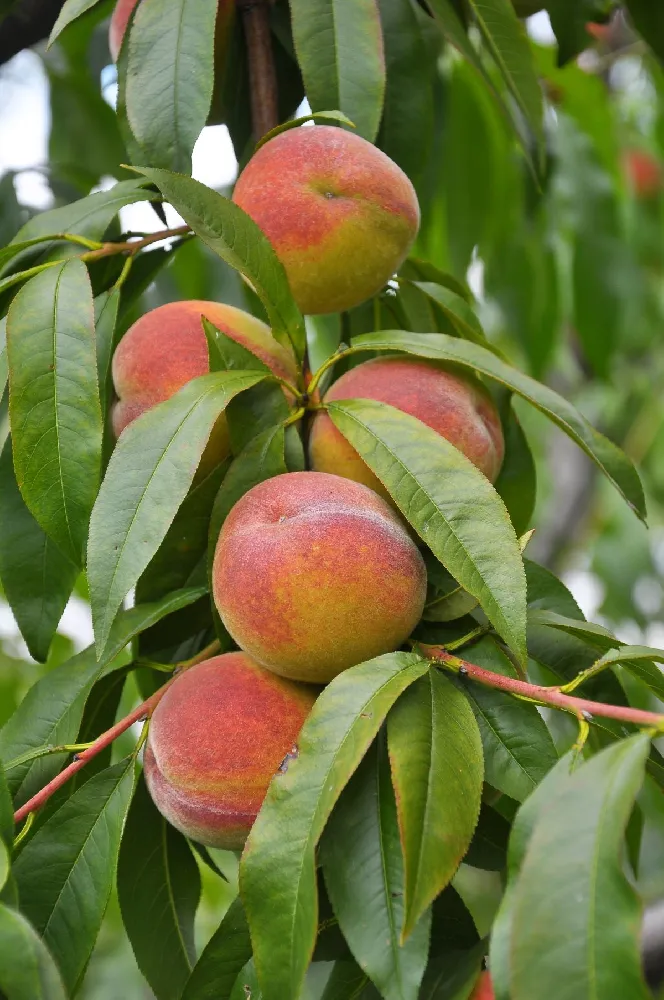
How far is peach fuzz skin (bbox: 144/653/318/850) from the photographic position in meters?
0.76

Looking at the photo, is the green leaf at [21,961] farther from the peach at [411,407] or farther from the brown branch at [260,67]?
the brown branch at [260,67]

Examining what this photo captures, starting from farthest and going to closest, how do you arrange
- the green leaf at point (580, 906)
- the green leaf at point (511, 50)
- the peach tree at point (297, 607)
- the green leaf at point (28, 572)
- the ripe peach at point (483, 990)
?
the green leaf at point (511, 50), the green leaf at point (28, 572), the ripe peach at point (483, 990), the peach tree at point (297, 607), the green leaf at point (580, 906)

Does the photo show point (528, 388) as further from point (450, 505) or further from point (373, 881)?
point (373, 881)

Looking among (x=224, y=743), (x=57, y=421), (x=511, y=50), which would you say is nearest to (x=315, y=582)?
(x=224, y=743)

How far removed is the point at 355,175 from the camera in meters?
0.91

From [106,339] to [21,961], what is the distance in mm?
555

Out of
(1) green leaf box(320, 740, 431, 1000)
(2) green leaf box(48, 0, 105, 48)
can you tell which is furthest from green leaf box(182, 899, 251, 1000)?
(2) green leaf box(48, 0, 105, 48)

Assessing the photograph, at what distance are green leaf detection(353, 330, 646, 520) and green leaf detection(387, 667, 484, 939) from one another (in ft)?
0.83

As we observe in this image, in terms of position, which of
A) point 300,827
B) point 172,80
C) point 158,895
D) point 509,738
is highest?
point 172,80

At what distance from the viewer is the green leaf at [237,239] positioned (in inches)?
31.3

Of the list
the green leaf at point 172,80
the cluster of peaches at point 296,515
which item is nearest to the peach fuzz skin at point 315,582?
the cluster of peaches at point 296,515

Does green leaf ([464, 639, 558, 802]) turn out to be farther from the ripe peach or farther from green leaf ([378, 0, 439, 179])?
green leaf ([378, 0, 439, 179])

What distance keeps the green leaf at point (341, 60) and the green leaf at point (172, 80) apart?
87mm

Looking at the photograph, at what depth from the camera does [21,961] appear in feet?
1.86
